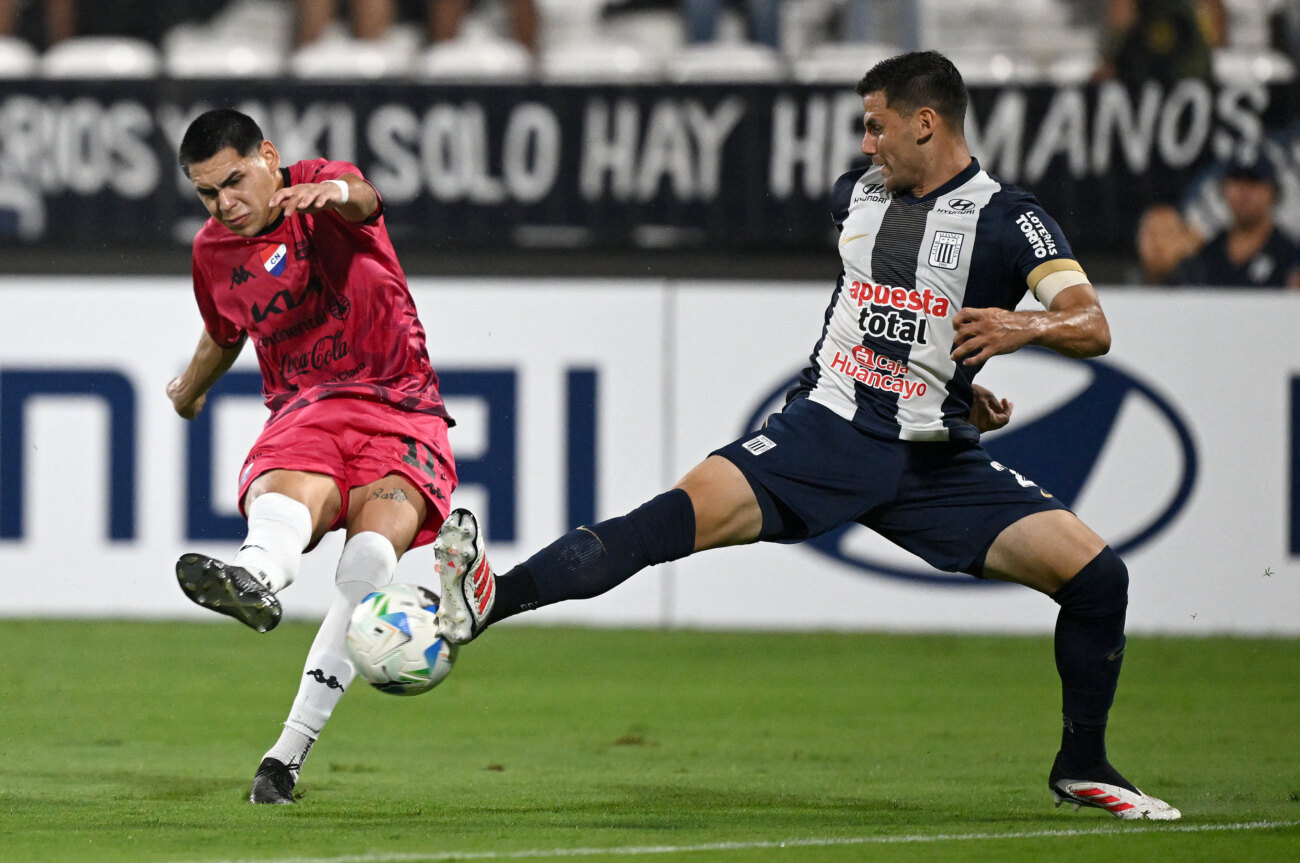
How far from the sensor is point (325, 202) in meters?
4.70

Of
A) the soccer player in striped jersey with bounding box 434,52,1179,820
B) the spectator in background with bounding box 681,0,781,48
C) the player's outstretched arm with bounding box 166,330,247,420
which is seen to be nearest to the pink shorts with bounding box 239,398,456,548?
the player's outstretched arm with bounding box 166,330,247,420

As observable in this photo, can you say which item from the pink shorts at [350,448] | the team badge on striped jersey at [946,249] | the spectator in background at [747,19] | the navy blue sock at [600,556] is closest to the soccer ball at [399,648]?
the navy blue sock at [600,556]

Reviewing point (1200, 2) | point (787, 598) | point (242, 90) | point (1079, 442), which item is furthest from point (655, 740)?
point (1200, 2)

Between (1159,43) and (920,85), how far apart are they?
5599 millimetres

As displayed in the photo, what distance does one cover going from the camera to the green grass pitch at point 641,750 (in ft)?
14.9

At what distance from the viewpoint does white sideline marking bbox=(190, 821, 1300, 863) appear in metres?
4.16

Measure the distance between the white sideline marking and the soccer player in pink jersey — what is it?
953 millimetres

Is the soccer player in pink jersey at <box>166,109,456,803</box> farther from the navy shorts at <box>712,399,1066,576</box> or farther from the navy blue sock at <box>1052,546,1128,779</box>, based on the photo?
the navy blue sock at <box>1052,546,1128,779</box>

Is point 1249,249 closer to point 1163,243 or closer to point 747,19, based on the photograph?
point 1163,243

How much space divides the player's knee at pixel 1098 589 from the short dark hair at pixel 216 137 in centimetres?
251

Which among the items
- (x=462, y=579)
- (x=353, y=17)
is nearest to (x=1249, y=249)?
(x=353, y=17)

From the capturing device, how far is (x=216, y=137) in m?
5.00

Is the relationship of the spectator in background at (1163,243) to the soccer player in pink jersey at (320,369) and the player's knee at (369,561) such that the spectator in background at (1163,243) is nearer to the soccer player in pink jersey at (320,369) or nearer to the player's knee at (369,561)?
the soccer player in pink jersey at (320,369)

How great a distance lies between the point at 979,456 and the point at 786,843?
1224 mm
